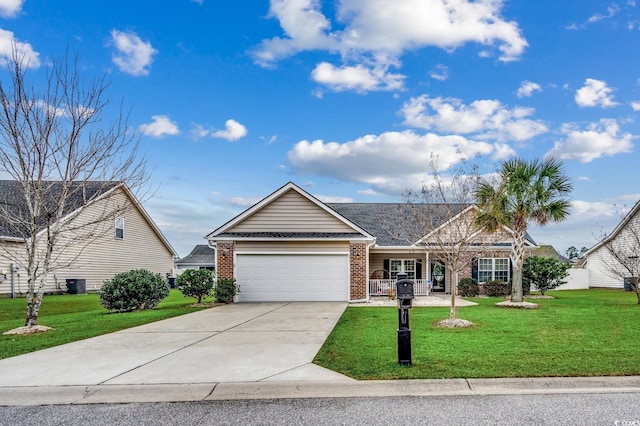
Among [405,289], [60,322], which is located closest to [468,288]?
[405,289]

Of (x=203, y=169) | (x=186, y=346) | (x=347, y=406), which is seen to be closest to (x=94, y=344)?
(x=186, y=346)

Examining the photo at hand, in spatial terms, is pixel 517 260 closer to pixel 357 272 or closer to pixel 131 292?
pixel 357 272

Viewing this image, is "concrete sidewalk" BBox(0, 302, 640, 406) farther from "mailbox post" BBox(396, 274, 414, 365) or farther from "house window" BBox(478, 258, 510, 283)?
"house window" BBox(478, 258, 510, 283)

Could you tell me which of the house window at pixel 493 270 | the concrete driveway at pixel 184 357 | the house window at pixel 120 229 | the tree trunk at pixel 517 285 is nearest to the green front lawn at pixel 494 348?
the concrete driveway at pixel 184 357

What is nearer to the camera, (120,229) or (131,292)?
(131,292)

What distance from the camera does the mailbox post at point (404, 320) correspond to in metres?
6.10

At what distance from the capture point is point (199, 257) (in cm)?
4394

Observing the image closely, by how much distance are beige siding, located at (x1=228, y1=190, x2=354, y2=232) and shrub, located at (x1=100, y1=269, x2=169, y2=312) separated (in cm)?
421

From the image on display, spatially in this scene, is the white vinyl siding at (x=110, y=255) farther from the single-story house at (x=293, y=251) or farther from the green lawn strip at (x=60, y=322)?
the single-story house at (x=293, y=251)

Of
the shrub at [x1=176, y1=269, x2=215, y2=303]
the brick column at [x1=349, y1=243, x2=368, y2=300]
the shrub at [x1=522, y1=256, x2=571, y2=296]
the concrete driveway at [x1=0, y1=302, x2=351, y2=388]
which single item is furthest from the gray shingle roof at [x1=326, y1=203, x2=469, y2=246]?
the concrete driveway at [x1=0, y1=302, x2=351, y2=388]

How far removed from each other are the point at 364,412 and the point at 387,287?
1655cm

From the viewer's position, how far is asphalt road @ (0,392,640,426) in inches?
170

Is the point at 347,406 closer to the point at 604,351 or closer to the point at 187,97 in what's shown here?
the point at 604,351

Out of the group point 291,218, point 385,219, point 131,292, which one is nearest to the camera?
point 131,292
